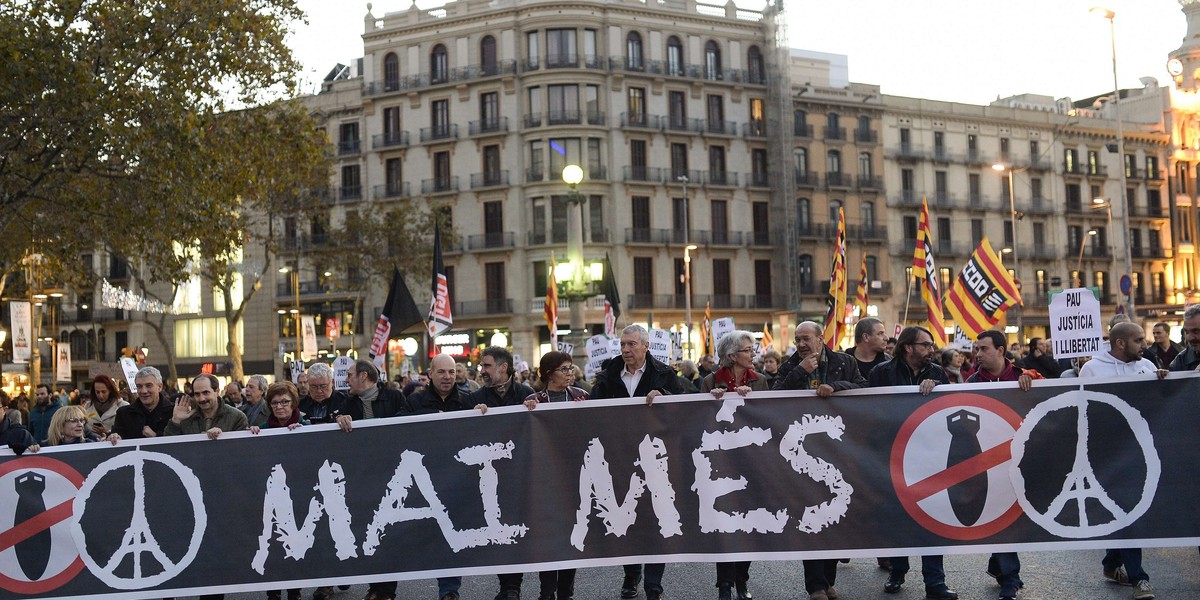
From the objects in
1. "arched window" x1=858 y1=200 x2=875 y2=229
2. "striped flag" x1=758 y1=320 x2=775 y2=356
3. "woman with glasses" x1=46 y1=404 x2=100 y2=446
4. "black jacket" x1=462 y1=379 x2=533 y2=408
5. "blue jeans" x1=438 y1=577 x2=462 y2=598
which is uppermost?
"arched window" x1=858 y1=200 x2=875 y2=229

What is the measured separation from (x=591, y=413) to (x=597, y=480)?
17.5 inches

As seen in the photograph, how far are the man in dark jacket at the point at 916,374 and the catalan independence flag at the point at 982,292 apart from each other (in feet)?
26.8

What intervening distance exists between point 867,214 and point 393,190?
25.4 m

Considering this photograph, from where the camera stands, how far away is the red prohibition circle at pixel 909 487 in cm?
812

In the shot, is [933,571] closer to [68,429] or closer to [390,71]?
[68,429]

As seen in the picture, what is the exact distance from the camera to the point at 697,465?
8.39m

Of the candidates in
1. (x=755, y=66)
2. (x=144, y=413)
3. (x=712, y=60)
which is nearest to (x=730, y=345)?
(x=144, y=413)

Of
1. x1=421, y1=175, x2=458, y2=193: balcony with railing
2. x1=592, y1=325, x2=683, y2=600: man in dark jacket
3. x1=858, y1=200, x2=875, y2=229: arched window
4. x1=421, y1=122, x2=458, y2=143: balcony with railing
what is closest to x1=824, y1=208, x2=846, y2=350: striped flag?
x1=592, y1=325, x2=683, y2=600: man in dark jacket

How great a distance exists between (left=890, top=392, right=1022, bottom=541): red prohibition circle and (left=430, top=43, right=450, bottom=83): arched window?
5742 cm

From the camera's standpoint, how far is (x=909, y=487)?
821 centimetres

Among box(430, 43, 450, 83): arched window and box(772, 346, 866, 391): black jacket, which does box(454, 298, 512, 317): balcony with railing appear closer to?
box(430, 43, 450, 83): arched window

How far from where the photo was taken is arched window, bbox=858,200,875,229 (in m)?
68.7

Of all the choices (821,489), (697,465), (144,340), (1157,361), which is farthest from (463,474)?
(144,340)

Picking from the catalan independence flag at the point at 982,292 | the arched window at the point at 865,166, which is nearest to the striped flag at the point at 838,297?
the catalan independence flag at the point at 982,292
